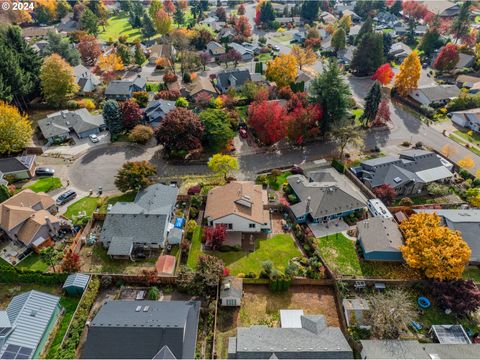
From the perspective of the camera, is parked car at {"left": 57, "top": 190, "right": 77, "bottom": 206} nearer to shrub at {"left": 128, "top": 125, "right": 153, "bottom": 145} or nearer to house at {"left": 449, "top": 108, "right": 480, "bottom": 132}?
shrub at {"left": 128, "top": 125, "right": 153, "bottom": 145}

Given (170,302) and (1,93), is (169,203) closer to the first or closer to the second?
(170,302)

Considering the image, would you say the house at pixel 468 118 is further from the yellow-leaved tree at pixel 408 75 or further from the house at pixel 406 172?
the house at pixel 406 172

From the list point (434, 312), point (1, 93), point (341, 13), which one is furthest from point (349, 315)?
point (341, 13)

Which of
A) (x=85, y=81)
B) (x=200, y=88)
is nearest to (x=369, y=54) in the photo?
(x=200, y=88)

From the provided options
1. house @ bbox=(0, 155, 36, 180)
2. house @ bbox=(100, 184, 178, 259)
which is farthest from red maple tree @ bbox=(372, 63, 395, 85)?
house @ bbox=(0, 155, 36, 180)

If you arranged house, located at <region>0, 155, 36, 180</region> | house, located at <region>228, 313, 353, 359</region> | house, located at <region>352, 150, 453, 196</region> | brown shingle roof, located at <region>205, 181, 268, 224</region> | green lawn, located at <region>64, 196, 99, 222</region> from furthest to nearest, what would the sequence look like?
house, located at <region>0, 155, 36, 180</region>, house, located at <region>352, 150, 453, 196</region>, green lawn, located at <region>64, 196, 99, 222</region>, brown shingle roof, located at <region>205, 181, 268, 224</region>, house, located at <region>228, 313, 353, 359</region>

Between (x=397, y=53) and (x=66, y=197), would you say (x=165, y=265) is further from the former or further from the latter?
(x=397, y=53)
